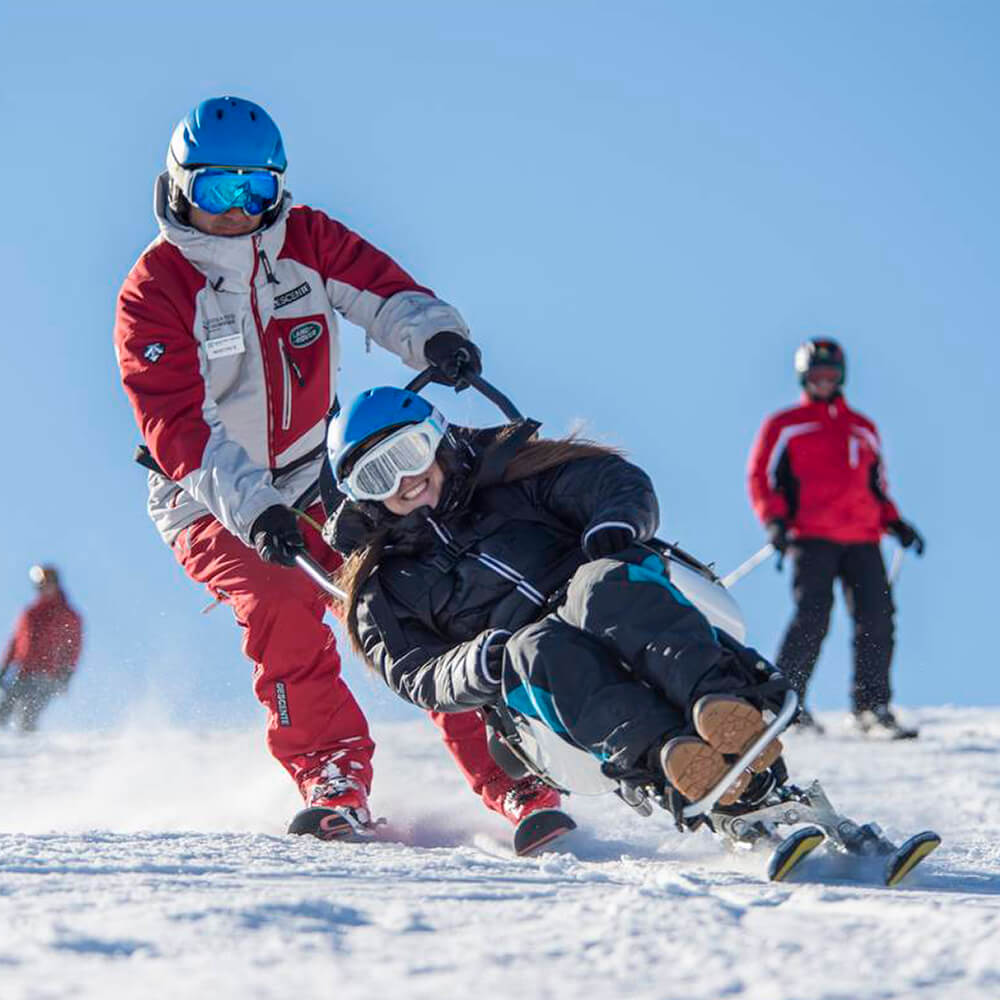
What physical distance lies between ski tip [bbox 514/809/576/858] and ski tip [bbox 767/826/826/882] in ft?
3.71

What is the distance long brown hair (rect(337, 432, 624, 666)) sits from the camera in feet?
13.0

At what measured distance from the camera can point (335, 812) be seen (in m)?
4.41

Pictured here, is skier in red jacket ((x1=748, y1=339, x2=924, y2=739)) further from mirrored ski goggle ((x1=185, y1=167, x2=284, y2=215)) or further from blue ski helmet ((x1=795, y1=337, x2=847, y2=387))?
mirrored ski goggle ((x1=185, y1=167, x2=284, y2=215))

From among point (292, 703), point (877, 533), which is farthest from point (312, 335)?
point (877, 533)

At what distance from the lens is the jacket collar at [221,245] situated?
458 centimetres

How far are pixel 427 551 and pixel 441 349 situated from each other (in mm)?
980

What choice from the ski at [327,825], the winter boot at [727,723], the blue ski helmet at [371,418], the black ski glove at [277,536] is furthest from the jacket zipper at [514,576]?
the ski at [327,825]

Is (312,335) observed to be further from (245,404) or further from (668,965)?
(668,965)

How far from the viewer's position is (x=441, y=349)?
4.73 m

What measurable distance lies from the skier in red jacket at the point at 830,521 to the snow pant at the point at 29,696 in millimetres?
6205

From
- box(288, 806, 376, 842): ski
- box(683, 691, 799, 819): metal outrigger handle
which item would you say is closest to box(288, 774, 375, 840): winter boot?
box(288, 806, 376, 842): ski

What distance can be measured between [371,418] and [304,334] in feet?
3.43

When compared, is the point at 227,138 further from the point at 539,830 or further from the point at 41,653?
the point at 41,653

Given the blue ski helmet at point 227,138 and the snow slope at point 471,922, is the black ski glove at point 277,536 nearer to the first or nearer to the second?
the snow slope at point 471,922
